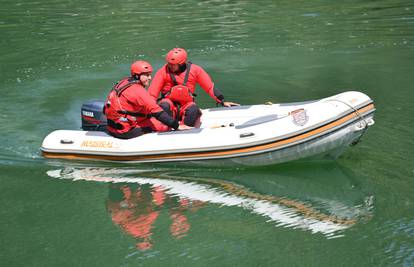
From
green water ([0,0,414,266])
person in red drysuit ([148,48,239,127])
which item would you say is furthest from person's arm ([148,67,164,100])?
green water ([0,0,414,266])

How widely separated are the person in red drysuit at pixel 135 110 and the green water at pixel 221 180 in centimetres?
44

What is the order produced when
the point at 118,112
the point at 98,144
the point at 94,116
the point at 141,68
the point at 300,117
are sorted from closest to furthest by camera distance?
the point at 300,117 < the point at 141,68 < the point at 118,112 < the point at 98,144 < the point at 94,116

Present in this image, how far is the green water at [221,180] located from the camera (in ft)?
18.5

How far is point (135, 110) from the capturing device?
7277 millimetres

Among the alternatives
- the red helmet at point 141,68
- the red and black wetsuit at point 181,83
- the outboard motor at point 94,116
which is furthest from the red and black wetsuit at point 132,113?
the outboard motor at point 94,116

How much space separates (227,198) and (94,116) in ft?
6.93

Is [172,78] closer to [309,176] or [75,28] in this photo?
[309,176]

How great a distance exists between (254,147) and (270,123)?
0.29 metres

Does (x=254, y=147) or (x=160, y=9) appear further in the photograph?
(x=160, y=9)

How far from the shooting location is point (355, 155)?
24.7 ft

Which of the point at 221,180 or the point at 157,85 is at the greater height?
the point at 157,85

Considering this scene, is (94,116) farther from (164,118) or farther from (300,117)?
(300,117)

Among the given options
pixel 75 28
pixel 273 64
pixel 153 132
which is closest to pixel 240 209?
pixel 153 132

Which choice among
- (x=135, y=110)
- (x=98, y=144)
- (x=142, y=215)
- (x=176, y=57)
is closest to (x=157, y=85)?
(x=176, y=57)
